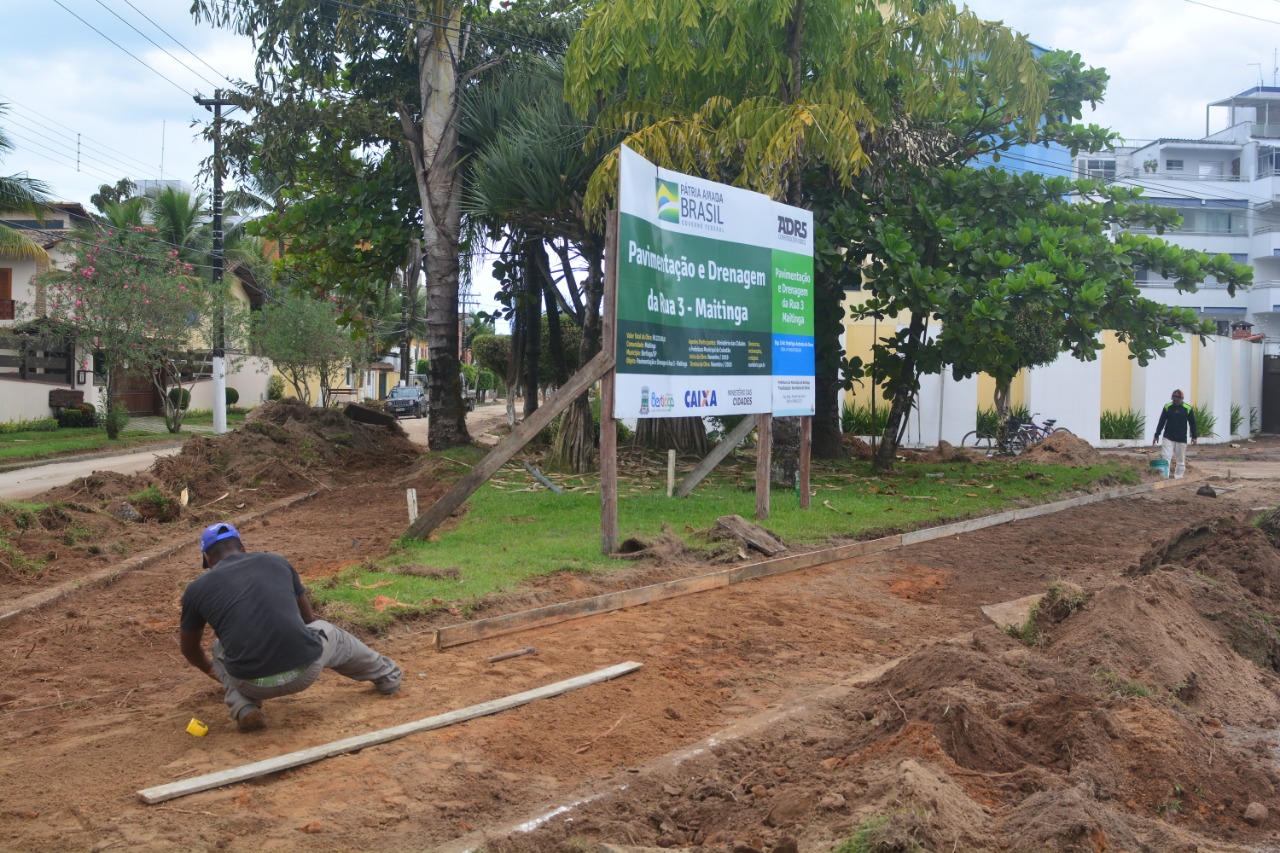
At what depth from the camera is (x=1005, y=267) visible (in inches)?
605

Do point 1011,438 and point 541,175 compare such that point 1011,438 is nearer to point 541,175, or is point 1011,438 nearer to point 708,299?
point 541,175

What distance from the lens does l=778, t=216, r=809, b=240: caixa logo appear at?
40.5 ft

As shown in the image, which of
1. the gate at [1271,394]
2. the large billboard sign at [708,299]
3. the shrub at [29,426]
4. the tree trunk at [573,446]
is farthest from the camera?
the gate at [1271,394]

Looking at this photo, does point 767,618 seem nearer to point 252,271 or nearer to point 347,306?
point 347,306

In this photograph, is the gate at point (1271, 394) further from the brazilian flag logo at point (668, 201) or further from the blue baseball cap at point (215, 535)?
the blue baseball cap at point (215, 535)

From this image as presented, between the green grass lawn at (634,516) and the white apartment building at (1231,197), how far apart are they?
38.8 metres

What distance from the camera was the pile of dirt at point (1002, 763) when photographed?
3.90 m

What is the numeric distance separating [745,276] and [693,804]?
25.8ft

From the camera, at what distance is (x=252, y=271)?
44594mm

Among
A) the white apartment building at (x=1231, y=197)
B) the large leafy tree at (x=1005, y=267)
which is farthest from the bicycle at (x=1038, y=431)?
the white apartment building at (x=1231, y=197)

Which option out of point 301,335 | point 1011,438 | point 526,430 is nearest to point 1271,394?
point 1011,438

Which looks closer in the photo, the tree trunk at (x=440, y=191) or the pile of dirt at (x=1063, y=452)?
the tree trunk at (x=440, y=191)

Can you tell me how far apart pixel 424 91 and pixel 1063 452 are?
1468 cm

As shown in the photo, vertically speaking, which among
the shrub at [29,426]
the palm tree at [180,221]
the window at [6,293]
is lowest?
the shrub at [29,426]
